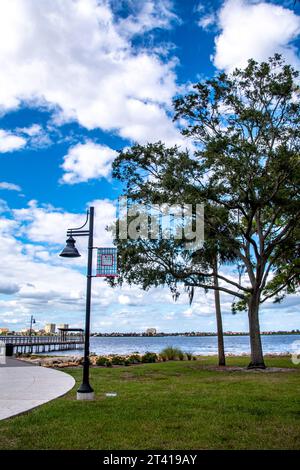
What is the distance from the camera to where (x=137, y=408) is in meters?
8.08

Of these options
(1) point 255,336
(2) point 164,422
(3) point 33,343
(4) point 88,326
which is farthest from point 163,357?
(3) point 33,343

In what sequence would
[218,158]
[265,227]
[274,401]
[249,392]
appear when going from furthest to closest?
[265,227] < [218,158] < [249,392] < [274,401]

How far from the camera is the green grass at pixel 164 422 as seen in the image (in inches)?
219

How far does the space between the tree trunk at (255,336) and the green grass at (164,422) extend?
7.99 meters

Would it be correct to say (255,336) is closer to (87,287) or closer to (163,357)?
(163,357)

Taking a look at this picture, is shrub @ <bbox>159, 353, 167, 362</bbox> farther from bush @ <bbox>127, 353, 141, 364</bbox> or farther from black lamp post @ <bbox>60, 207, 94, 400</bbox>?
black lamp post @ <bbox>60, 207, 94, 400</bbox>

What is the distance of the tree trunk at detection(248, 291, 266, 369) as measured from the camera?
1839 centimetres

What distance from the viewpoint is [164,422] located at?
677 cm

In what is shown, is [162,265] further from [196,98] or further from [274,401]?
[274,401]

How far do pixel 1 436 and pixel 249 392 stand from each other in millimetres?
6653

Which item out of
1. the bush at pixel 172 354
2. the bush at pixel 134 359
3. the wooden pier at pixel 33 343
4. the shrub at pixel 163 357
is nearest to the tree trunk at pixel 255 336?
Result: the bush at pixel 134 359

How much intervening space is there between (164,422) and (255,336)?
13.2 metres

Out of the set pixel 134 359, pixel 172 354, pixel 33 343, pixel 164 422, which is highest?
pixel 33 343
